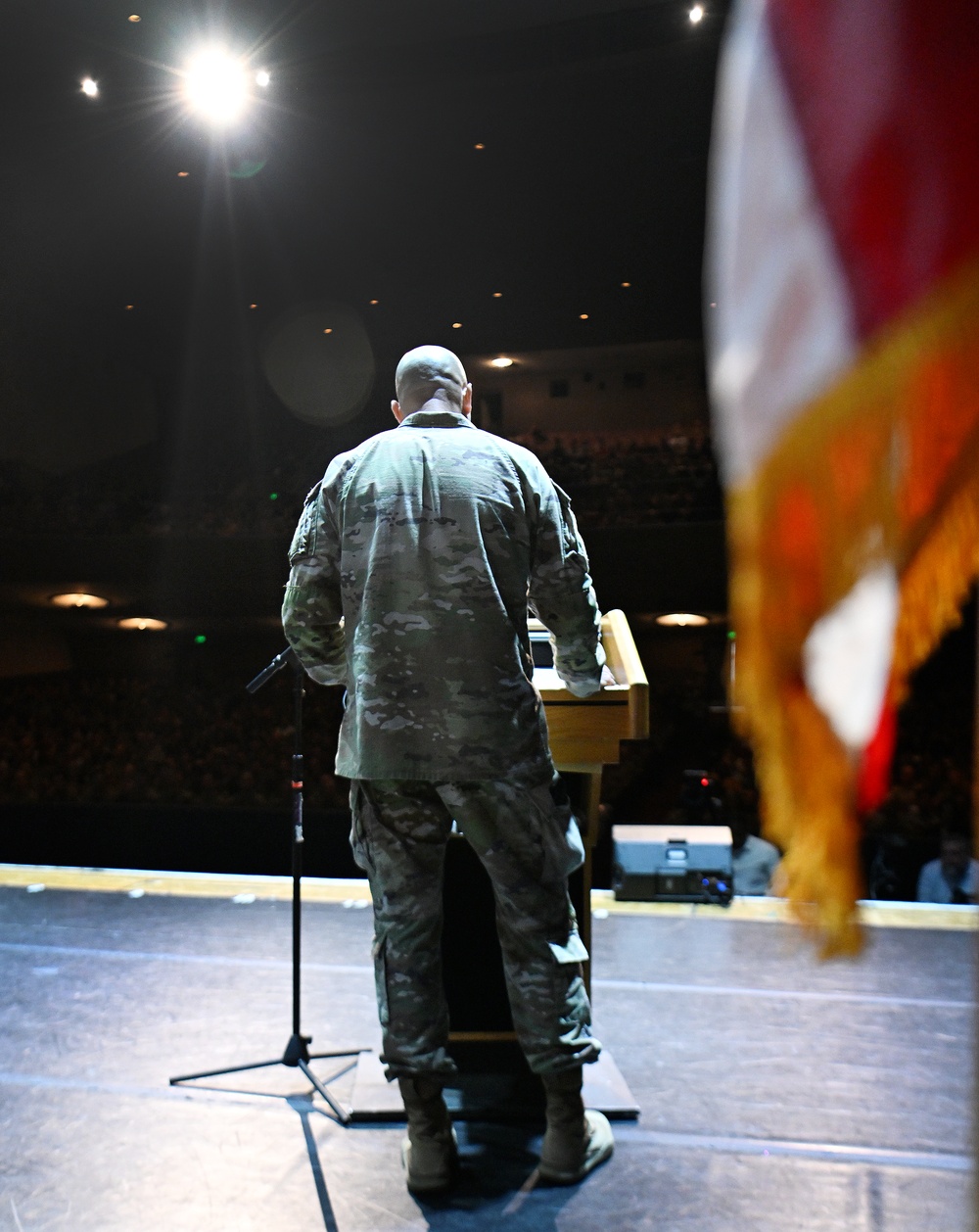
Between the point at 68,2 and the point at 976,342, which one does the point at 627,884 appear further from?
the point at 68,2

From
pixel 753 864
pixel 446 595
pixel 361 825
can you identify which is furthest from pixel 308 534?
pixel 753 864

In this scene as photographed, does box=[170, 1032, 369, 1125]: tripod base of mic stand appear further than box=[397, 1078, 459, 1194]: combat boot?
Yes

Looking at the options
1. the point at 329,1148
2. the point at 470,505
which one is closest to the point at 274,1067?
the point at 329,1148

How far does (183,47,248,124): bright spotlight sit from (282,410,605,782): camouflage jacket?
4.26 m

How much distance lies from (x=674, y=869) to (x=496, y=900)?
6.70ft

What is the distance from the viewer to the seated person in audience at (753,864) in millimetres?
4246

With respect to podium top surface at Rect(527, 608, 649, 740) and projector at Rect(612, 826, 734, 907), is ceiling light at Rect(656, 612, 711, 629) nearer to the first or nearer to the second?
projector at Rect(612, 826, 734, 907)

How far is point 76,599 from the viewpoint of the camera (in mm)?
10305

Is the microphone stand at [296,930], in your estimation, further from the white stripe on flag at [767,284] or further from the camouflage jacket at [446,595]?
the white stripe on flag at [767,284]

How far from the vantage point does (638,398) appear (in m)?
9.80

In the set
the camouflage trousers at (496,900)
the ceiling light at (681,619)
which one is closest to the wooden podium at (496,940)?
the camouflage trousers at (496,900)

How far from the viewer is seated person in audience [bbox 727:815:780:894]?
425cm

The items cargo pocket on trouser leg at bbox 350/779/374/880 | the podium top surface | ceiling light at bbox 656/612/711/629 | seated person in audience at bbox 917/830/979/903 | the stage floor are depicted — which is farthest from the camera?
ceiling light at bbox 656/612/711/629

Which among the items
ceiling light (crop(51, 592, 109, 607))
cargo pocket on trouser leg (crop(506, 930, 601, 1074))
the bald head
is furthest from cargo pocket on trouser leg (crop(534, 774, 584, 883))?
ceiling light (crop(51, 592, 109, 607))
